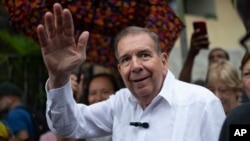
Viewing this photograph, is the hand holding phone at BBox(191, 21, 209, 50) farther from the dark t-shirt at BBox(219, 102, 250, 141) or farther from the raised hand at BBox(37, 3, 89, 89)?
the dark t-shirt at BBox(219, 102, 250, 141)

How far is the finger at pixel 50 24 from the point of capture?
115 inches

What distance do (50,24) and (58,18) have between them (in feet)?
0.21

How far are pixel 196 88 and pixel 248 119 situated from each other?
1469 mm

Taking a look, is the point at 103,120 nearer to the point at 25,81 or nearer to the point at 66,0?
the point at 66,0

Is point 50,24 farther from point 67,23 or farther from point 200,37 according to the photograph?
point 200,37

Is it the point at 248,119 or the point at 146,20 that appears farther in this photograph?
the point at 146,20

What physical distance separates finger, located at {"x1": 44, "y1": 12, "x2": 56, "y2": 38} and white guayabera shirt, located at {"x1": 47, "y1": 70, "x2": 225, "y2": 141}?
396 millimetres

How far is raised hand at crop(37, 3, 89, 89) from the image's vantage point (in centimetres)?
296

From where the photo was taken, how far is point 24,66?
38.6 ft

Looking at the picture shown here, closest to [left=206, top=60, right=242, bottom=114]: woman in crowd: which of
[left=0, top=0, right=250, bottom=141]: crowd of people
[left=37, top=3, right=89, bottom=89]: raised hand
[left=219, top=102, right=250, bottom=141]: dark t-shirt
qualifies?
[left=0, top=0, right=250, bottom=141]: crowd of people

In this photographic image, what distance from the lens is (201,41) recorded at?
5.23 m

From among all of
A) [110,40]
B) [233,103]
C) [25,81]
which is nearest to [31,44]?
[25,81]

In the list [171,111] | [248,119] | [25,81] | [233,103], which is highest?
[248,119]

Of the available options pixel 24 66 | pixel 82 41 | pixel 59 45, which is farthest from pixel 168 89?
pixel 24 66
